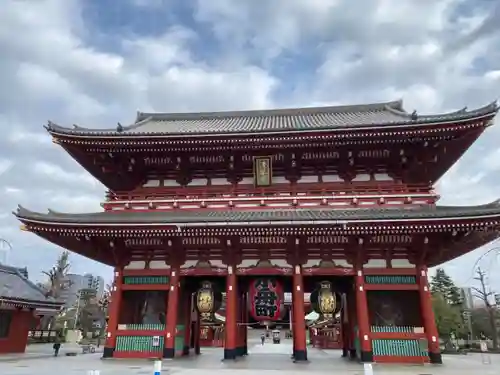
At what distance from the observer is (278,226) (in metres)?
14.8

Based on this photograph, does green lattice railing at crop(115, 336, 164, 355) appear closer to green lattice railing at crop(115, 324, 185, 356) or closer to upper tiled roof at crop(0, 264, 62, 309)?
green lattice railing at crop(115, 324, 185, 356)

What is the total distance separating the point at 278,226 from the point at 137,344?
8120mm

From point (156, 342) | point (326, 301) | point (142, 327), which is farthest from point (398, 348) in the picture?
point (142, 327)

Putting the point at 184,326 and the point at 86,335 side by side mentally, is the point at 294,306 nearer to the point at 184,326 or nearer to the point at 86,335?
the point at 184,326

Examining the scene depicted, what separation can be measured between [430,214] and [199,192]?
1011 centimetres

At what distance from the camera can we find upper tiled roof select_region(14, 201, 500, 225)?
14.4 m

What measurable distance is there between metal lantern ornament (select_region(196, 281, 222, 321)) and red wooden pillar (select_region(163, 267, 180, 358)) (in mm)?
1028

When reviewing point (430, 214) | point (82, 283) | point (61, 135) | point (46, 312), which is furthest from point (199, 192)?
point (82, 283)

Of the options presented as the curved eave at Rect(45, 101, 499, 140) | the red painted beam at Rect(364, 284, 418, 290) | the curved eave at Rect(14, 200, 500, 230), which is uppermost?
the curved eave at Rect(45, 101, 499, 140)

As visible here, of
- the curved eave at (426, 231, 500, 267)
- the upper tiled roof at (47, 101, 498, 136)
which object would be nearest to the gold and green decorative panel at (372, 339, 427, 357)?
the curved eave at (426, 231, 500, 267)

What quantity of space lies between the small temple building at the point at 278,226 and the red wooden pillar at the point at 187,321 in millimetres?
165

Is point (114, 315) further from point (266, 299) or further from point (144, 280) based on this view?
point (266, 299)

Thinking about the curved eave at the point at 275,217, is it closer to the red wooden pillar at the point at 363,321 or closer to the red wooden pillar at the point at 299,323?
the red wooden pillar at the point at 363,321

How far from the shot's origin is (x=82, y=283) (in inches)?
4104
